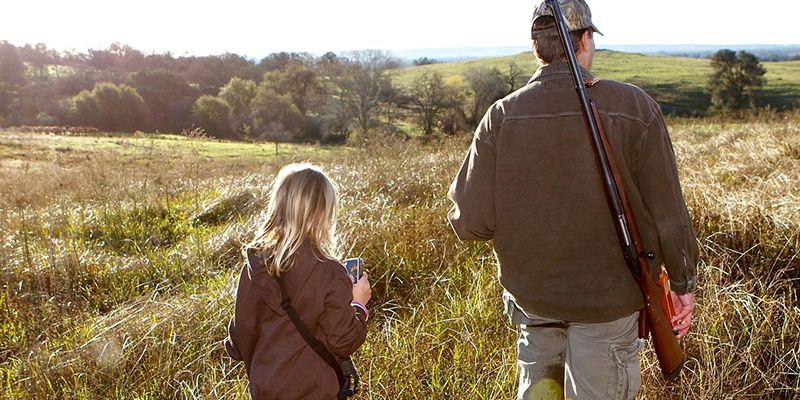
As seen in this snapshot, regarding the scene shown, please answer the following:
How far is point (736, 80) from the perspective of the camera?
1857 inches

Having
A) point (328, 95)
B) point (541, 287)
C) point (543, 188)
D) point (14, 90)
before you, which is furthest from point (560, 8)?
point (14, 90)

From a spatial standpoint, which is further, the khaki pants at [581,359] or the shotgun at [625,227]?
the khaki pants at [581,359]

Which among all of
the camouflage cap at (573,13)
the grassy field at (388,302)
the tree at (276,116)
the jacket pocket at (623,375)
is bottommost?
the tree at (276,116)

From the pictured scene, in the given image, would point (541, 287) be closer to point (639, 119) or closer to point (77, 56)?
point (639, 119)

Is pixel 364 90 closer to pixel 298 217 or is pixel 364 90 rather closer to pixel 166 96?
pixel 166 96

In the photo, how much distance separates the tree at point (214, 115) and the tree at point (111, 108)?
7216mm

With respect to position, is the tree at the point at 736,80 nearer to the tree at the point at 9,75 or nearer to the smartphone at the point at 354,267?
the smartphone at the point at 354,267

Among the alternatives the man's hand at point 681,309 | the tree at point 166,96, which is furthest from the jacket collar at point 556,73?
the tree at point 166,96

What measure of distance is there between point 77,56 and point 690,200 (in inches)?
3486

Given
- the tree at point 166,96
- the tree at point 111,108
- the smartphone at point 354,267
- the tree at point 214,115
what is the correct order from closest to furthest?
the smartphone at point 354,267 < the tree at point 214,115 < the tree at point 111,108 < the tree at point 166,96

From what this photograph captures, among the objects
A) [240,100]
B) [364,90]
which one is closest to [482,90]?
[364,90]

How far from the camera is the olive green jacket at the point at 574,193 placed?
1.89 meters

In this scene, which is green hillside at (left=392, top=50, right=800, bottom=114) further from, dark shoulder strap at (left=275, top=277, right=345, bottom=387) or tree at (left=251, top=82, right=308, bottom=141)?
dark shoulder strap at (left=275, top=277, right=345, bottom=387)

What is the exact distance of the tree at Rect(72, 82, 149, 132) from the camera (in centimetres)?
5909
